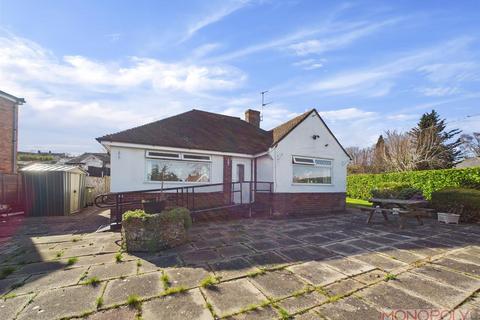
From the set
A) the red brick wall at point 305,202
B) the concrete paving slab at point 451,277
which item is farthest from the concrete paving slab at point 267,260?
the red brick wall at point 305,202

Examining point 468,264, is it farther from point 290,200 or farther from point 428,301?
point 290,200

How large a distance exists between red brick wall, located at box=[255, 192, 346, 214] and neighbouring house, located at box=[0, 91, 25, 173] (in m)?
12.2

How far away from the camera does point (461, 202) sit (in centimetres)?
888

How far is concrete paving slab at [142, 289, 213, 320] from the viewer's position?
2.61m

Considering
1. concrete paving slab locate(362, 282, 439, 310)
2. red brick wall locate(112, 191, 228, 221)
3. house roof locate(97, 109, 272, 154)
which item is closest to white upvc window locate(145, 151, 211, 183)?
house roof locate(97, 109, 272, 154)

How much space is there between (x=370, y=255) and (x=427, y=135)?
24.3 metres

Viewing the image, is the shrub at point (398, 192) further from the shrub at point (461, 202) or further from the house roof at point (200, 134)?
the house roof at point (200, 134)

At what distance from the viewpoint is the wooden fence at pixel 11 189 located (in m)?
Answer: 9.58

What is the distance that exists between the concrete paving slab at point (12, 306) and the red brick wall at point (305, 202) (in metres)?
7.92

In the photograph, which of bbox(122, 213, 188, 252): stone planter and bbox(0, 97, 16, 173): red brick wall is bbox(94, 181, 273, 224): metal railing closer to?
bbox(122, 213, 188, 252): stone planter

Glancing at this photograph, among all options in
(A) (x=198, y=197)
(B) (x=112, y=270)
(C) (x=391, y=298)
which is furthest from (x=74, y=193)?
(C) (x=391, y=298)

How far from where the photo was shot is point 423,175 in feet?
39.8

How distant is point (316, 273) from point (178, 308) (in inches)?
87.9

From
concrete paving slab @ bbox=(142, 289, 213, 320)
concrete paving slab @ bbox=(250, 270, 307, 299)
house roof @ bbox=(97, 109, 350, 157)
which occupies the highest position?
house roof @ bbox=(97, 109, 350, 157)
